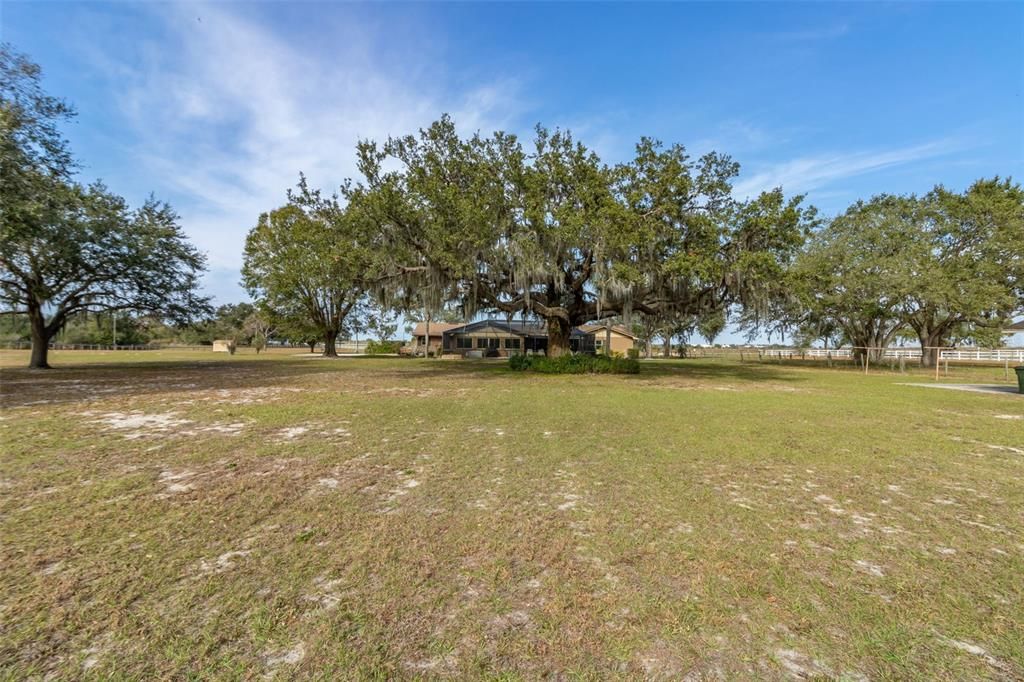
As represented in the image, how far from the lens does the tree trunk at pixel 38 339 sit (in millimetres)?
16938

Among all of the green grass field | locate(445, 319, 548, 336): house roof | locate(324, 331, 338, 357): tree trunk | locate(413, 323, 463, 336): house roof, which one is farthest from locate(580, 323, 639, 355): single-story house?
the green grass field

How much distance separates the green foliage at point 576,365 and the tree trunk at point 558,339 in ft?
1.11

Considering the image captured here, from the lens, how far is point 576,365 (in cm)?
1756

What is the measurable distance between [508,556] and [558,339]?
16.1m

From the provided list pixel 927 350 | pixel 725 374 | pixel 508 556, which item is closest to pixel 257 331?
pixel 725 374

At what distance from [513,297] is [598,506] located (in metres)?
13.3

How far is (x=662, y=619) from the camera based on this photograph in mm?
2098

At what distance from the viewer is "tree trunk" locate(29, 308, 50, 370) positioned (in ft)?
55.6

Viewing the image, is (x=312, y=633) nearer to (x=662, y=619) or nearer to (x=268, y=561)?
(x=268, y=561)

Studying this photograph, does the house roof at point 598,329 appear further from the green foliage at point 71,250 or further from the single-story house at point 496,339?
the green foliage at point 71,250

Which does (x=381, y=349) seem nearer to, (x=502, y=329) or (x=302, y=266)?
(x=502, y=329)

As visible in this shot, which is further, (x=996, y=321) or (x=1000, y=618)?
(x=996, y=321)

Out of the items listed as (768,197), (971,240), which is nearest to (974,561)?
(768,197)

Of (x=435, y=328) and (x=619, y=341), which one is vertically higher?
(x=435, y=328)
